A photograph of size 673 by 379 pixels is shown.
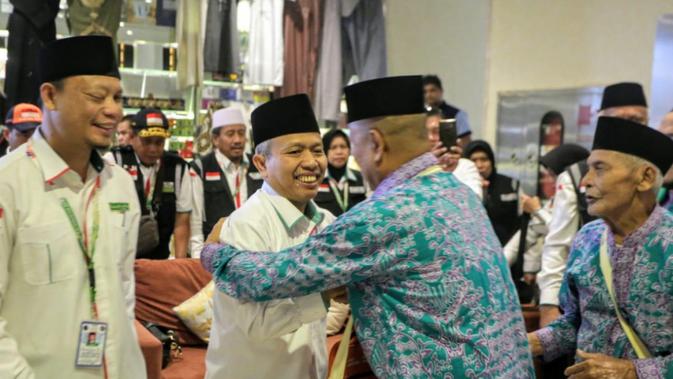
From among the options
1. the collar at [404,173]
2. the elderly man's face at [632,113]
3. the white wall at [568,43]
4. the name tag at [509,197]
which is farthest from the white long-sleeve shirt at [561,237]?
the white wall at [568,43]

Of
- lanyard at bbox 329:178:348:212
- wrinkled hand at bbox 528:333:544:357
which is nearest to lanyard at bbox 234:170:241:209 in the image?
lanyard at bbox 329:178:348:212

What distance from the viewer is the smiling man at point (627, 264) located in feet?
7.36

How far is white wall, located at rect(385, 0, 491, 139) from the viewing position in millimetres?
7973

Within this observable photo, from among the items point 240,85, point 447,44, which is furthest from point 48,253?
point 447,44

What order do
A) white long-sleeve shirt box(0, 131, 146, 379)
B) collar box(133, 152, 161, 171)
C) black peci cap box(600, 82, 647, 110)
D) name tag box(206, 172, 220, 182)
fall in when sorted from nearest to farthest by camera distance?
white long-sleeve shirt box(0, 131, 146, 379)
black peci cap box(600, 82, 647, 110)
collar box(133, 152, 161, 171)
name tag box(206, 172, 220, 182)

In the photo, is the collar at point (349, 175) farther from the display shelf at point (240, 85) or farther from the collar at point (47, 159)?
the collar at point (47, 159)

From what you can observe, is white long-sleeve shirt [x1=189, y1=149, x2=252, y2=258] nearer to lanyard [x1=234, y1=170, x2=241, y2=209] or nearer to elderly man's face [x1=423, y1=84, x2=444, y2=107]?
lanyard [x1=234, y1=170, x2=241, y2=209]

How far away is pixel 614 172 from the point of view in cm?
233

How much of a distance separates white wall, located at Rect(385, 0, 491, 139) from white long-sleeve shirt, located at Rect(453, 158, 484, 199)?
9.33ft

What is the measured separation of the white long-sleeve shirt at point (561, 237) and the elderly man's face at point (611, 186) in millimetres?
1515

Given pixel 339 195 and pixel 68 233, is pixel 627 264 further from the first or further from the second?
pixel 339 195

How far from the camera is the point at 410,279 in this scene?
72.4 inches

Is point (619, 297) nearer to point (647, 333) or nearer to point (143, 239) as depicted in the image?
point (647, 333)

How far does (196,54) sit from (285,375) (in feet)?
18.3
